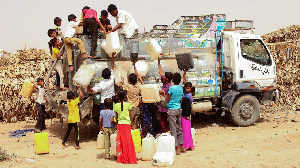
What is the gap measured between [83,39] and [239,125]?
17.1ft

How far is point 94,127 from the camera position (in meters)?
11.5

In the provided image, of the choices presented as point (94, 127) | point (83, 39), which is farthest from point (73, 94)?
point (94, 127)

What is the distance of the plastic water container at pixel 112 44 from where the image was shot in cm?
907

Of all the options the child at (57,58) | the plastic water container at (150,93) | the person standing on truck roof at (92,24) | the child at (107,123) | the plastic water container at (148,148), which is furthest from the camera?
the child at (57,58)

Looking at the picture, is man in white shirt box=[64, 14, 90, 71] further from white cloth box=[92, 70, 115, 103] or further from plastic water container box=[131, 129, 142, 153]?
plastic water container box=[131, 129, 142, 153]

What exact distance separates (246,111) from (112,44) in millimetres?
4570

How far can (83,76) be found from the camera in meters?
8.80

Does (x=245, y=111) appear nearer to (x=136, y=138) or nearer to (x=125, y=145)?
(x=136, y=138)

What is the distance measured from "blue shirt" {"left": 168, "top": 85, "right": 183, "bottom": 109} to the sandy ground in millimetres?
1076

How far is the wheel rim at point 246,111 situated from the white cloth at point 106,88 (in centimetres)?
418

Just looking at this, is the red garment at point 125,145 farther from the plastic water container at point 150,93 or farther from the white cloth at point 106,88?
the white cloth at point 106,88

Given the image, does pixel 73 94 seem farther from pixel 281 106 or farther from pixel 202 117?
pixel 281 106

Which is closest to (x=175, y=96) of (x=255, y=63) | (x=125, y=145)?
(x=125, y=145)

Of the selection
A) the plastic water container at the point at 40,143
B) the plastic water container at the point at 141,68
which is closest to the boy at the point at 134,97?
the plastic water container at the point at 141,68
